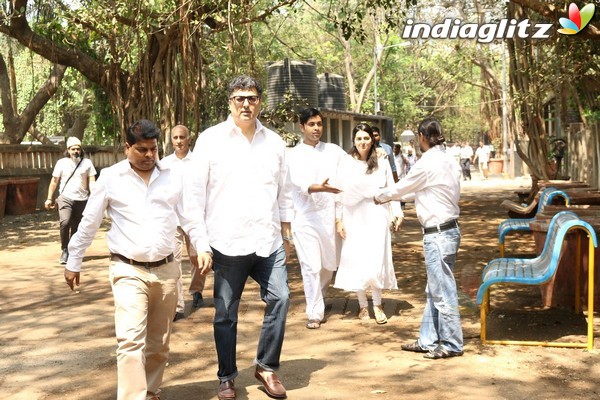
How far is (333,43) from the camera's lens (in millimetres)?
50844

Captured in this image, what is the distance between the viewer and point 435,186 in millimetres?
6840

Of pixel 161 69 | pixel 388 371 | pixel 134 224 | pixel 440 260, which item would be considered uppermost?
pixel 161 69

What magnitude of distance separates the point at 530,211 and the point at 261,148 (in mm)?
8503

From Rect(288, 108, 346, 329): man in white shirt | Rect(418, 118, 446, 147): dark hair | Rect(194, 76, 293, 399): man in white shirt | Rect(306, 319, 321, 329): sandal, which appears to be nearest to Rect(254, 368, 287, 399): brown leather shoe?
Rect(194, 76, 293, 399): man in white shirt

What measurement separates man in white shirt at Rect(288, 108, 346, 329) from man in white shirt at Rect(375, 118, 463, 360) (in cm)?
134

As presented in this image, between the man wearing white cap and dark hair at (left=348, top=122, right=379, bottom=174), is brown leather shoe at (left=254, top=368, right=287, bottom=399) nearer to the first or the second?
dark hair at (left=348, top=122, right=379, bottom=174)

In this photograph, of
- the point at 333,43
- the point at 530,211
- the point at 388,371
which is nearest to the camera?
the point at 388,371

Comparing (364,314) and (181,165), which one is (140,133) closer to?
(181,165)

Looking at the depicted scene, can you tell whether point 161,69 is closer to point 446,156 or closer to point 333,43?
point 446,156

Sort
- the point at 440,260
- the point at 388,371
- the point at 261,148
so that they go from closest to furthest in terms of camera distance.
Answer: the point at 261,148, the point at 388,371, the point at 440,260

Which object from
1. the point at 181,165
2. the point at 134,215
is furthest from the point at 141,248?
the point at 181,165

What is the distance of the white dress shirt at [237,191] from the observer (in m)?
5.59

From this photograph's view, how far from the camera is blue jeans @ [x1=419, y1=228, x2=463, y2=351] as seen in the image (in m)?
6.71

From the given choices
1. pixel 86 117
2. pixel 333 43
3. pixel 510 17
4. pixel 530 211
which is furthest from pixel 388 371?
pixel 333 43
